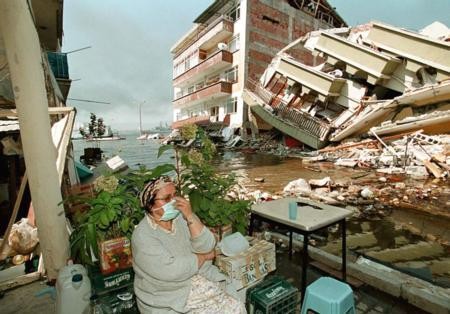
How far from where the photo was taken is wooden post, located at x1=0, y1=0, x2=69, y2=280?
2.43 metres

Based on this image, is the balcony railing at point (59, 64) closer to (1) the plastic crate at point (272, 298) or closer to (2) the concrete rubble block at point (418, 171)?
(1) the plastic crate at point (272, 298)

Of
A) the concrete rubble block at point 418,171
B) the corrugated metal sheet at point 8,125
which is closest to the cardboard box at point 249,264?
the corrugated metal sheet at point 8,125

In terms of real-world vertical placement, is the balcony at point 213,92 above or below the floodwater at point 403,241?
above

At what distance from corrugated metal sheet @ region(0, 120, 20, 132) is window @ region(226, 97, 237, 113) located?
2067cm

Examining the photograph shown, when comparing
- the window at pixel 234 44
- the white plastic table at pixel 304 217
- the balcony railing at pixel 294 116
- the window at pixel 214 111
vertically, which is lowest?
the white plastic table at pixel 304 217

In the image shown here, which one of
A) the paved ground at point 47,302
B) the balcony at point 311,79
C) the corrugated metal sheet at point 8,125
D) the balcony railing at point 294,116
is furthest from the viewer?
the balcony at point 311,79

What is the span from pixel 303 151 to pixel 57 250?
55.8 ft

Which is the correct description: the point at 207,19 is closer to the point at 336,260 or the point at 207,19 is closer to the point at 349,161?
the point at 349,161

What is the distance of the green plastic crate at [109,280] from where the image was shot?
220 cm

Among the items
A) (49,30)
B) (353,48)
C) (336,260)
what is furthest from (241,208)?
(353,48)

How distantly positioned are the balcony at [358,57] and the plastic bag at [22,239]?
58.4 ft

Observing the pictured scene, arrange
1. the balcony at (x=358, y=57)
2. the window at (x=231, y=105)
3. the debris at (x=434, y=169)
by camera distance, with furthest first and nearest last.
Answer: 1. the window at (x=231, y=105)
2. the balcony at (x=358, y=57)
3. the debris at (x=434, y=169)

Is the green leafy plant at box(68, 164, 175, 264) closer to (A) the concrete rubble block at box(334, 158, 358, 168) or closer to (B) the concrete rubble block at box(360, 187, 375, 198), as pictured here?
(B) the concrete rubble block at box(360, 187, 375, 198)

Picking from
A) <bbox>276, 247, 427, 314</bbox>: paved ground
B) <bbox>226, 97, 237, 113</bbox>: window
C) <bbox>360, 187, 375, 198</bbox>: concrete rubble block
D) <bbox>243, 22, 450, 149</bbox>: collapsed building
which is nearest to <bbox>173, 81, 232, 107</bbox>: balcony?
<bbox>226, 97, 237, 113</bbox>: window
